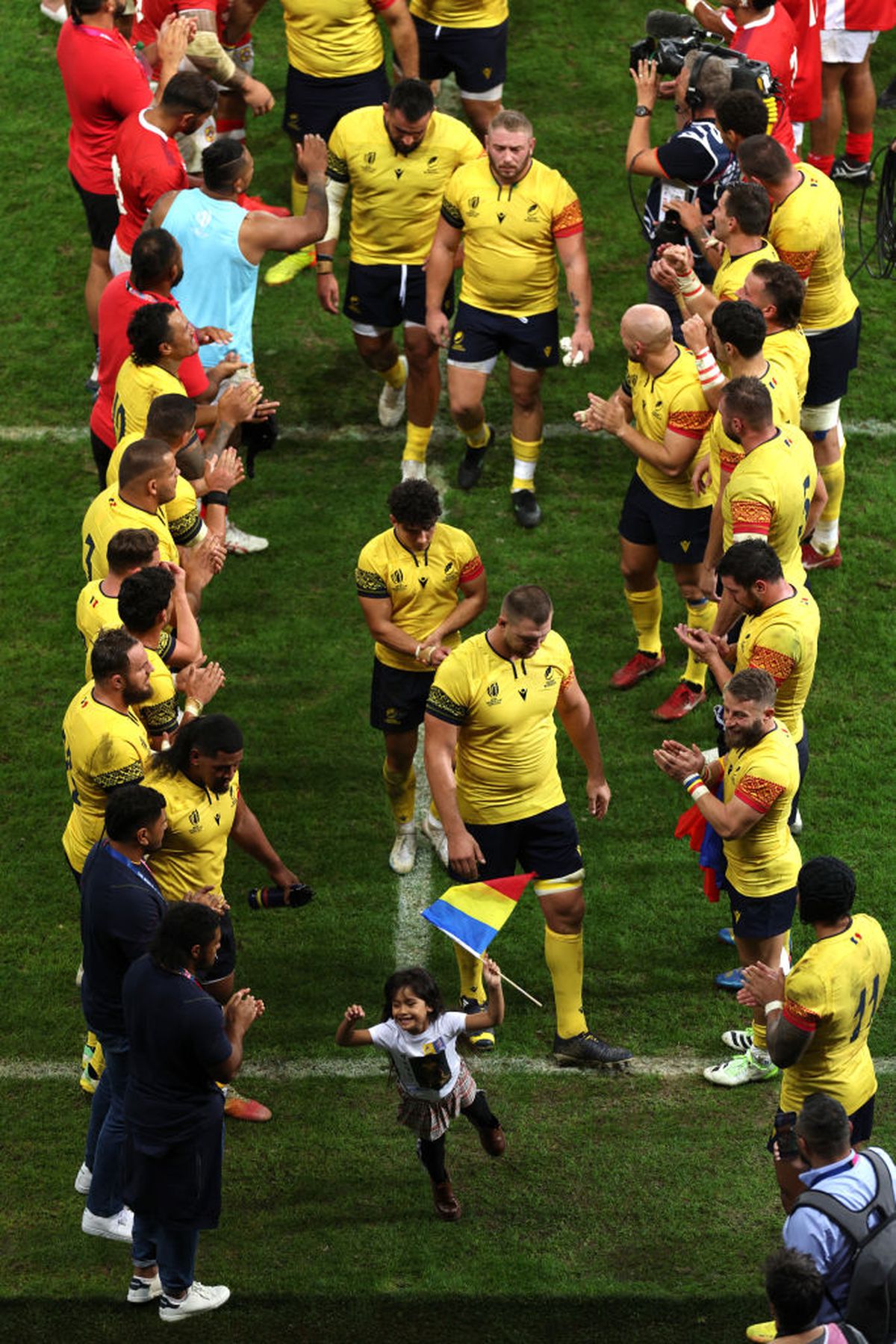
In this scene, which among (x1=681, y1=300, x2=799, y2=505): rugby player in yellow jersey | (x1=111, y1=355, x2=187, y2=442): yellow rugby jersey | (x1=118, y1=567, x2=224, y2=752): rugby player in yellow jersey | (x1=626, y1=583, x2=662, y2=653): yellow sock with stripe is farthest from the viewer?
(x1=626, y1=583, x2=662, y2=653): yellow sock with stripe

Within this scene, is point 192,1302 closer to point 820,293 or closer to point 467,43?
point 820,293

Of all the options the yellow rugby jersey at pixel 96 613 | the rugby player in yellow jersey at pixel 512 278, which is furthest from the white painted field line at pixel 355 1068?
the rugby player in yellow jersey at pixel 512 278

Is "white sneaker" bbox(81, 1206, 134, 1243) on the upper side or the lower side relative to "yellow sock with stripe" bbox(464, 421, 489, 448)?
lower

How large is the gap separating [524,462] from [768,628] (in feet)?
11.3

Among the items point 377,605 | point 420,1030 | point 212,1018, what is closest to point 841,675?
point 377,605

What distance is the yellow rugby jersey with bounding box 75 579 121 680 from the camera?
292 inches

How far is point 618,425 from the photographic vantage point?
8.90m

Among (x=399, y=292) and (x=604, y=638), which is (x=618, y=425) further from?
(x=399, y=292)

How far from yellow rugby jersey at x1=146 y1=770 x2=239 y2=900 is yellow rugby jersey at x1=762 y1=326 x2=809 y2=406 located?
345 centimetres

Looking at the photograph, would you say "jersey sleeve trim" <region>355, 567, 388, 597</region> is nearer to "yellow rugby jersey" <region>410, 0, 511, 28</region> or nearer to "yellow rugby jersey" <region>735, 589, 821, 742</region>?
"yellow rugby jersey" <region>735, 589, 821, 742</region>

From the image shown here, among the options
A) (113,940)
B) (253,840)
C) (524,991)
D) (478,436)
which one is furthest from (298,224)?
(113,940)

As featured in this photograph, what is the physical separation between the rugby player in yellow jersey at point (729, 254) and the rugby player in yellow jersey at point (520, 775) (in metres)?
2.64

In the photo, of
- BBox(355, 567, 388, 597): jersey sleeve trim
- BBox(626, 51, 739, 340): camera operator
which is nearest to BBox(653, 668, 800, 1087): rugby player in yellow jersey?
BBox(355, 567, 388, 597): jersey sleeve trim

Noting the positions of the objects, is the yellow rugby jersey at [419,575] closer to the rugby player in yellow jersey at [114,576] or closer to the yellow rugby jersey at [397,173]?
the rugby player in yellow jersey at [114,576]
